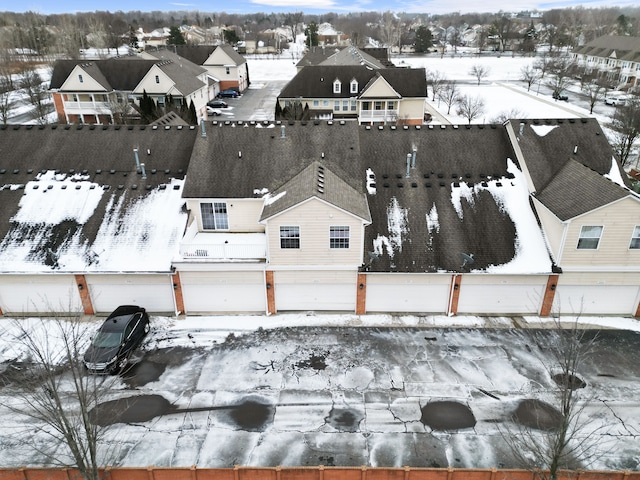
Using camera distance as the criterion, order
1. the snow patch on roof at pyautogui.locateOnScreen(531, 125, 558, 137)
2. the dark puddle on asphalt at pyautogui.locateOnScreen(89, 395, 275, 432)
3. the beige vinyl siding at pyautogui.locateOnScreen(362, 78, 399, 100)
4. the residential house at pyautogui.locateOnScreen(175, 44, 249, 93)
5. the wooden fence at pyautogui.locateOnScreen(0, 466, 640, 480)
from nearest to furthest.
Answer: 1. the wooden fence at pyautogui.locateOnScreen(0, 466, 640, 480)
2. the dark puddle on asphalt at pyautogui.locateOnScreen(89, 395, 275, 432)
3. the snow patch on roof at pyautogui.locateOnScreen(531, 125, 558, 137)
4. the beige vinyl siding at pyautogui.locateOnScreen(362, 78, 399, 100)
5. the residential house at pyautogui.locateOnScreen(175, 44, 249, 93)

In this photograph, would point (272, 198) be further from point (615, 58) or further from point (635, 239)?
point (615, 58)

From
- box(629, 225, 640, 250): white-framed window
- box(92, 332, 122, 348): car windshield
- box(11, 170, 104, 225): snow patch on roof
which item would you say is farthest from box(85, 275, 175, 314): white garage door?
box(629, 225, 640, 250): white-framed window

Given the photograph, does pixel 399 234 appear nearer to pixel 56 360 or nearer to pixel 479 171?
pixel 479 171

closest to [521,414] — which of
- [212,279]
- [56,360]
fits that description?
[212,279]

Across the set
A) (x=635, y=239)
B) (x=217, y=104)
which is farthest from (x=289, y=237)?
(x=217, y=104)

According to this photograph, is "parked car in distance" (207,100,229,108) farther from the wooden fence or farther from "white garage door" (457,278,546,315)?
the wooden fence

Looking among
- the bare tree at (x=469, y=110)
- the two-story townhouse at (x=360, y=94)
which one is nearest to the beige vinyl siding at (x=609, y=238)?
the bare tree at (x=469, y=110)
